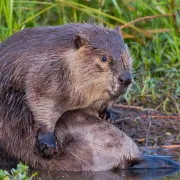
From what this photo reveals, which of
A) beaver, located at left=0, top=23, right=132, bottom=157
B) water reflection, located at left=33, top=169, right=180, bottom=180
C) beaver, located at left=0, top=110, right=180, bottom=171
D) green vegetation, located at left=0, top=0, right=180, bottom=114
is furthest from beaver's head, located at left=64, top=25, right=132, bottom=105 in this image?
green vegetation, located at left=0, top=0, right=180, bottom=114

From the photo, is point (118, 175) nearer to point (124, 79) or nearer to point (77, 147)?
point (77, 147)

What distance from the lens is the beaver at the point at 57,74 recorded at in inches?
241

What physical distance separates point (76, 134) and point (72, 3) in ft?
7.61

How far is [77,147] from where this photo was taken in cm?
635

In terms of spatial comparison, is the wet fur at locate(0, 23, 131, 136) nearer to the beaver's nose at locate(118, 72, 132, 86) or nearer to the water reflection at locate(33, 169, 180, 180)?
the beaver's nose at locate(118, 72, 132, 86)

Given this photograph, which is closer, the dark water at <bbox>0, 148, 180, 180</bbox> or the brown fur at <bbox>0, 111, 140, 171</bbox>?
the dark water at <bbox>0, 148, 180, 180</bbox>

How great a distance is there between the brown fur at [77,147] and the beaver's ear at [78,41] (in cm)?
54

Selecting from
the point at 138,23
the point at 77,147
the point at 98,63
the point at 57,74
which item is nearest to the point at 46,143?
the point at 77,147

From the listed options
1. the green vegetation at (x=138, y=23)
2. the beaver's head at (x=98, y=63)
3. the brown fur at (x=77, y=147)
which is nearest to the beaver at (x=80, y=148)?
the brown fur at (x=77, y=147)

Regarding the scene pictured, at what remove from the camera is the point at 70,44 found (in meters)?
6.25

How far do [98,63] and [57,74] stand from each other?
0.30 metres

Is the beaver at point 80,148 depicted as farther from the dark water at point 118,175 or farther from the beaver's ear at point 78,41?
the beaver's ear at point 78,41

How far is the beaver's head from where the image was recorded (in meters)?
6.10

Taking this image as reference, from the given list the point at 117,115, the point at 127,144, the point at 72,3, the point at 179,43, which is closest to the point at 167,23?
the point at 179,43
